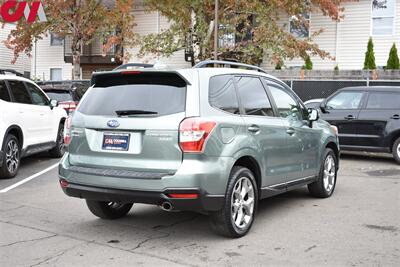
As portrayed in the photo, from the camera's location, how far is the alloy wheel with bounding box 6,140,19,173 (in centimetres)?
898

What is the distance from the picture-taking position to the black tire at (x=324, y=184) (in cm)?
746

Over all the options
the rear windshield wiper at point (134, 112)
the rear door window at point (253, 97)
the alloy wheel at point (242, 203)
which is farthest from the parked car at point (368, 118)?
the rear windshield wiper at point (134, 112)

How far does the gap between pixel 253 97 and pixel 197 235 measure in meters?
1.69

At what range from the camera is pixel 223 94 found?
18.0ft

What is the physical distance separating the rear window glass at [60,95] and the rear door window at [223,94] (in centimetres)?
877

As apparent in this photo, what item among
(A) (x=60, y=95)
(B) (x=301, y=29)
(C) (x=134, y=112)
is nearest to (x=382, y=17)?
(B) (x=301, y=29)

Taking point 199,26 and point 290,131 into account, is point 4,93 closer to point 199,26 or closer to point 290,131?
point 290,131

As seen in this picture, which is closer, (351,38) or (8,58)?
(351,38)

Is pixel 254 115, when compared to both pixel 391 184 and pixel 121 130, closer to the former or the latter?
pixel 121 130

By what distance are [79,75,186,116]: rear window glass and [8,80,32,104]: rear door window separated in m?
4.35

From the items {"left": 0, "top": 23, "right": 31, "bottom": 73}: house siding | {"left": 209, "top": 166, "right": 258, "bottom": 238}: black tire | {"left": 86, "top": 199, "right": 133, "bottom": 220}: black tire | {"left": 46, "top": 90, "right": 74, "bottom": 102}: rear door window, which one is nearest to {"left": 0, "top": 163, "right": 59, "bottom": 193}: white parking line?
{"left": 86, "top": 199, "right": 133, "bottom": 220}: black tire

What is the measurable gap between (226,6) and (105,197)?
17.7 metres

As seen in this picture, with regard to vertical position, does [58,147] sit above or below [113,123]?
below

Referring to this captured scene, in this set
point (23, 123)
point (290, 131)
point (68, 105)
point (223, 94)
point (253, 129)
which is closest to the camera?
point (223, 94)
